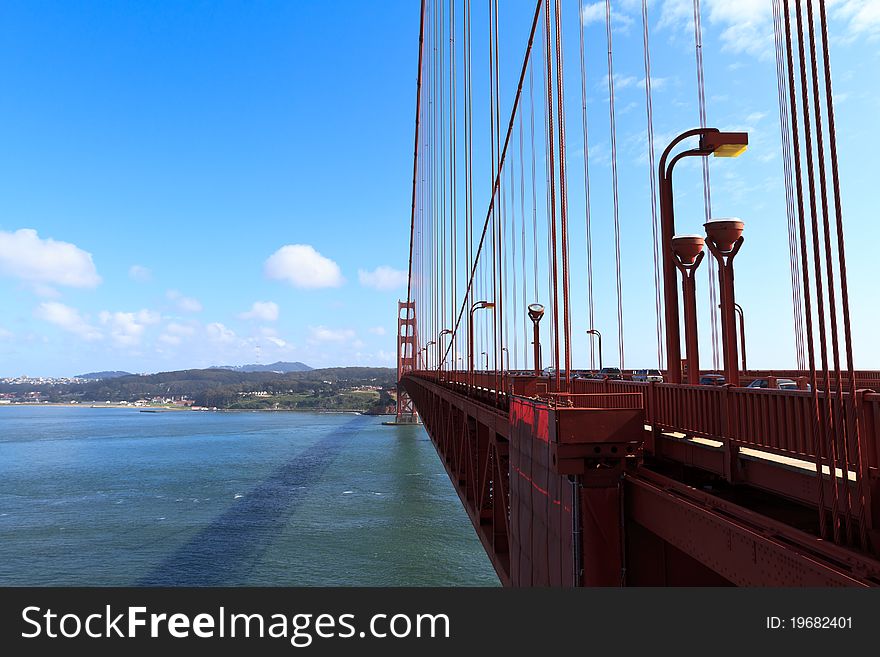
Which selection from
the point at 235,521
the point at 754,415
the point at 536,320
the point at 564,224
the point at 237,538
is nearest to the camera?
the point at 754,415

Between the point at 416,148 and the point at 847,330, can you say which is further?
the point at 416,148

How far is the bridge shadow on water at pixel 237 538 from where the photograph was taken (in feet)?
64.2

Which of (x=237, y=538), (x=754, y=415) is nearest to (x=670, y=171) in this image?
(x=754, y=415)

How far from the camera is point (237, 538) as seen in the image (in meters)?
24.5

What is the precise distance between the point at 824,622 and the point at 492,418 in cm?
729

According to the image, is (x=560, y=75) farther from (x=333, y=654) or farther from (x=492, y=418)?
(x=333, y=654)

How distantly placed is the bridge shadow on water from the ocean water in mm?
67

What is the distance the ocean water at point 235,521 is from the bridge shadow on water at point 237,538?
0.07 m

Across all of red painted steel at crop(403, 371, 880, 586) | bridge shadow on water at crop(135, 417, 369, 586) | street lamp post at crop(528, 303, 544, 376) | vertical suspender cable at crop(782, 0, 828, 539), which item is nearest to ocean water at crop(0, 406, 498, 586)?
bridge shadow on water at crop(135, 417, 369, 586)

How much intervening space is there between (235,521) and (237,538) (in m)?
3.40

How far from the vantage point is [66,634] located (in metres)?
3.90

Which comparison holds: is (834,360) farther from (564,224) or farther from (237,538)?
(237,538)

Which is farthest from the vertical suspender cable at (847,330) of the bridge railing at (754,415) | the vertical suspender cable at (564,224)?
the vertical suspender cable at (564,224)

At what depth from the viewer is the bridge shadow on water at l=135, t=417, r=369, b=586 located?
19562mm
